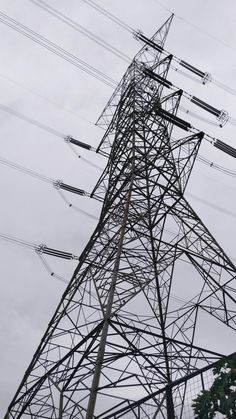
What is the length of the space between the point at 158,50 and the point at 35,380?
14887 mm

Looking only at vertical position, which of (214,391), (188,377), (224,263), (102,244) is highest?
(102,244)

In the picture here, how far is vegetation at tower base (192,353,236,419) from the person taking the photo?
5019 mm

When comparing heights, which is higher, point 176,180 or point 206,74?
point 206,74

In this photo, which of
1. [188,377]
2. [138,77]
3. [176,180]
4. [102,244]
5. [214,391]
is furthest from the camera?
[138,77]

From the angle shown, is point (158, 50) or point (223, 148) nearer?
point (223, 148)

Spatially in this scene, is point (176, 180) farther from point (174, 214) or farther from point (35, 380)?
point (35, 380)

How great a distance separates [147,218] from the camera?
1276 centimetres

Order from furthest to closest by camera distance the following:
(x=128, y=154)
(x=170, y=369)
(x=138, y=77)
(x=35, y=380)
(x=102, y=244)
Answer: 1. (x=138, y=77)
2. (x=128, y=154)
3. (x=102, y=244)
4. (x=35, y=380)
5. (x=170, y=369)

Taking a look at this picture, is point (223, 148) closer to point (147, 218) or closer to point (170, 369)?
point (147, 218)

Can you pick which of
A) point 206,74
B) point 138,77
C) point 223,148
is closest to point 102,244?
point 223,148

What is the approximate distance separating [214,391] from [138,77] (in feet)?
50.0

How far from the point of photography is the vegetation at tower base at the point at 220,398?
5.02 metres

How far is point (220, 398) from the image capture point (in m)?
5.09

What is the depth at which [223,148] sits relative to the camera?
1625cm
